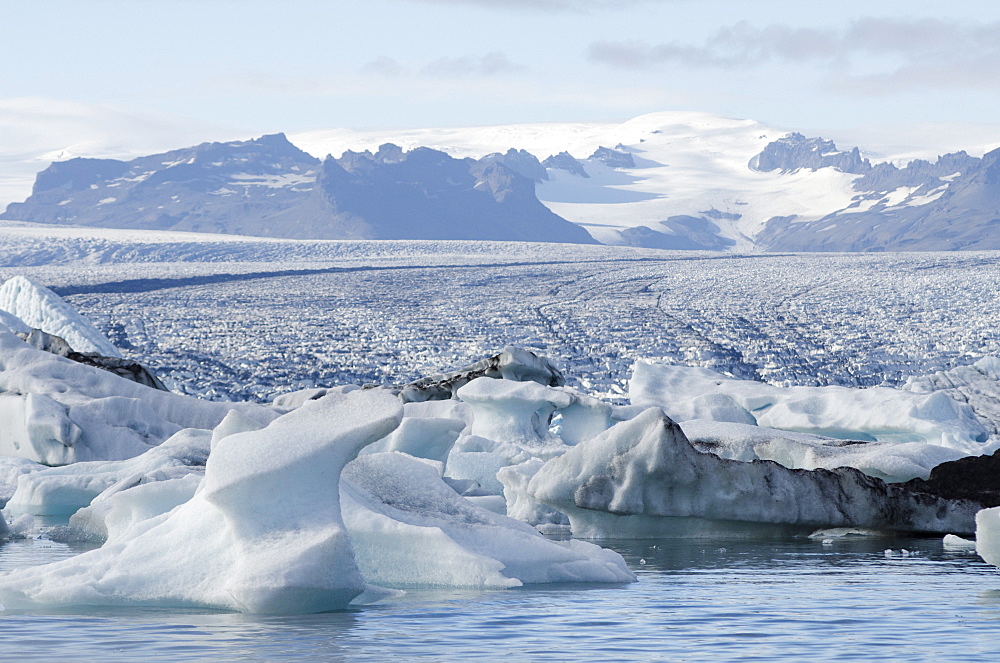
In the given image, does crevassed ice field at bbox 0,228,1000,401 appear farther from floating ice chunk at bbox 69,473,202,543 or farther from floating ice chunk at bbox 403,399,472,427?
floating ice chunk at bbox 69,473,202,543

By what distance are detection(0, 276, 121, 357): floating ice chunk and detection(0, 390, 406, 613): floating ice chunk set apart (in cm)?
1699

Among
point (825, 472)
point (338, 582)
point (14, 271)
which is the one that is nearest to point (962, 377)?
point (825, 472)

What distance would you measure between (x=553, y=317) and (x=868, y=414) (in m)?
15.3

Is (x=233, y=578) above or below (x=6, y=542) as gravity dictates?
above

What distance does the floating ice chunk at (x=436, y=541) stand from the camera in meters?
6.14

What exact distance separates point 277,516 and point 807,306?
27.5 metres

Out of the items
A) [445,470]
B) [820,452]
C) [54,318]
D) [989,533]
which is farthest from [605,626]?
[54,318]

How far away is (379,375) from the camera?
24406 millimetres

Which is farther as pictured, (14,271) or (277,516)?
(14,271)

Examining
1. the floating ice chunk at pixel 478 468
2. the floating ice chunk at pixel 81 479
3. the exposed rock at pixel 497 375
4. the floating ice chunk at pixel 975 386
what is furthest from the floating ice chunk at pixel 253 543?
the floating ice chunk at pixel 975 386

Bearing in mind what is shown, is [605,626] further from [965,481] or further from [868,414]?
[868,414]

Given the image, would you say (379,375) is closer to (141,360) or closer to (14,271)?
(141,360)

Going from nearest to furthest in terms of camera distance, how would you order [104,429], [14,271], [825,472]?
[825,472]
[104,429]
[14,271]

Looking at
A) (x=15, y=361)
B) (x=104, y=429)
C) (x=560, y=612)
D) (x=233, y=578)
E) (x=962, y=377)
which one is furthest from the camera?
(x=962, y=377)
